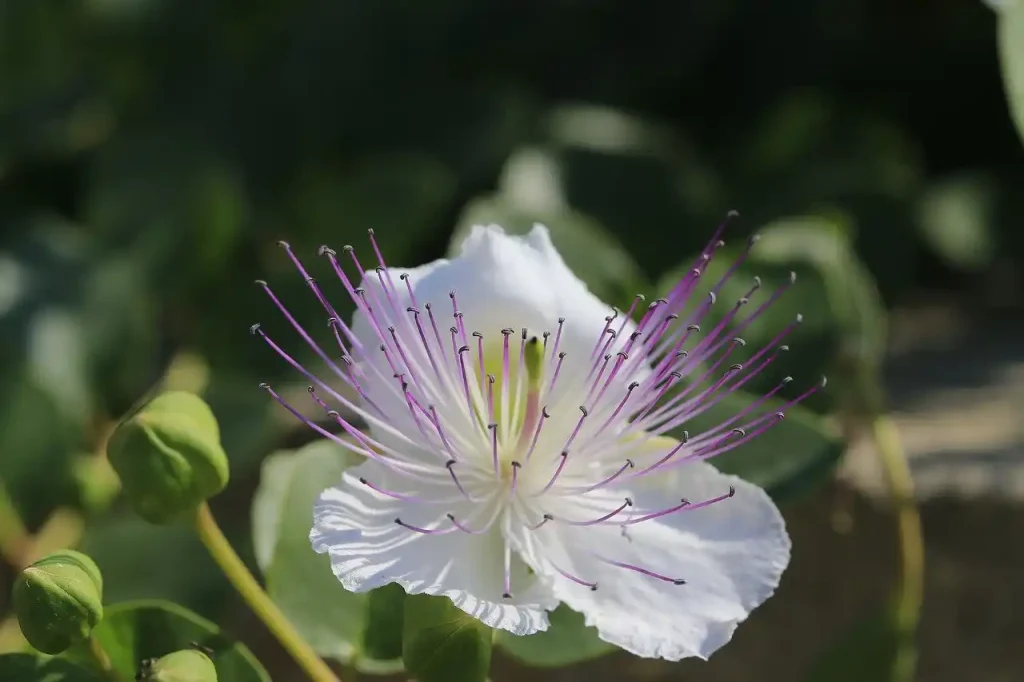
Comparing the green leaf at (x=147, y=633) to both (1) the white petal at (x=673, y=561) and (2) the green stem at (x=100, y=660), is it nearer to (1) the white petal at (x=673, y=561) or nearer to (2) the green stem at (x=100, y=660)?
(2) the green stem at (x=100, y=660)

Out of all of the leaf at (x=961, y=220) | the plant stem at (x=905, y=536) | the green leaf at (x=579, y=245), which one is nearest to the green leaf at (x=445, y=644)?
the green leaf at (x=579, y=245)

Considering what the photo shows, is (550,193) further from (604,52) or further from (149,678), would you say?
(149,678)

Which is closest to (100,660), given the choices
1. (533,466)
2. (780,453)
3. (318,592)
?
(318,592)

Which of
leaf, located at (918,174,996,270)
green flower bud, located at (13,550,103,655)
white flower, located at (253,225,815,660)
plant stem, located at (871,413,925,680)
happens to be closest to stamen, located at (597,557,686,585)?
white flower, located at (253,225,815,660)

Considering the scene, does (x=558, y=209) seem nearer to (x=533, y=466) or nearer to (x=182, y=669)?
(x=533, y=466)

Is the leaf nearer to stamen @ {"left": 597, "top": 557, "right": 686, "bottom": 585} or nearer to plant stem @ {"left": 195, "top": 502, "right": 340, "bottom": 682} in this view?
stamen @ {"left": 597, "top": 557, "right": 686, "bottom": 585}

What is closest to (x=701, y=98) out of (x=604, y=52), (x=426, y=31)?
(x=604, y=52)
